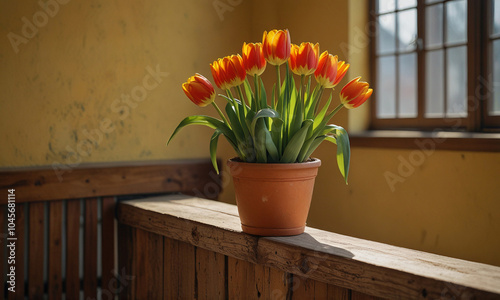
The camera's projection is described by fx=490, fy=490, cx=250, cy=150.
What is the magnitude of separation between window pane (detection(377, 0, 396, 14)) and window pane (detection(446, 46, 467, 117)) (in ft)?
1.32

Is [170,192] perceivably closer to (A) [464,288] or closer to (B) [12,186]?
(B) [12,186]

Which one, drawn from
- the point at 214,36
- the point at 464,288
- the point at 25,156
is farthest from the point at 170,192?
the point at 464,288

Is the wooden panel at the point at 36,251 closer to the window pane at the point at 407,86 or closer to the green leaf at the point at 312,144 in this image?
the green leaf at the point at 312,144

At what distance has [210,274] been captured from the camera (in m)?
1.76

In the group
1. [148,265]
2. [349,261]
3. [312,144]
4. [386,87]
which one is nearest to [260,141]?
[312,144]

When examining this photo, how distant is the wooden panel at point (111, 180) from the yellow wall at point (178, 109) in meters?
0.06

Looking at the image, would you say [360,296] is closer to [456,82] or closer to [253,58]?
[253,58]

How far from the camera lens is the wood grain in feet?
7.45

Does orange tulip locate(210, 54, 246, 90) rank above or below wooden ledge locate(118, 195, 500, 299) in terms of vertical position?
above

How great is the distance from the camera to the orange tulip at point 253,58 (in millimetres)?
1350

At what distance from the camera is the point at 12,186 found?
211 centimetres

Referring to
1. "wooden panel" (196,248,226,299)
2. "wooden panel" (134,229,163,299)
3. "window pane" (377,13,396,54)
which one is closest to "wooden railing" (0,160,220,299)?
"wooden panel" (134,229,163,299)

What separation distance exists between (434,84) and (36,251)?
2.01 meters

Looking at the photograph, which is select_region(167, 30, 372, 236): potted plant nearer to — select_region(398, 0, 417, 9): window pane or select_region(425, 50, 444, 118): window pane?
select_region(425, 50, 444, 118): window pane
